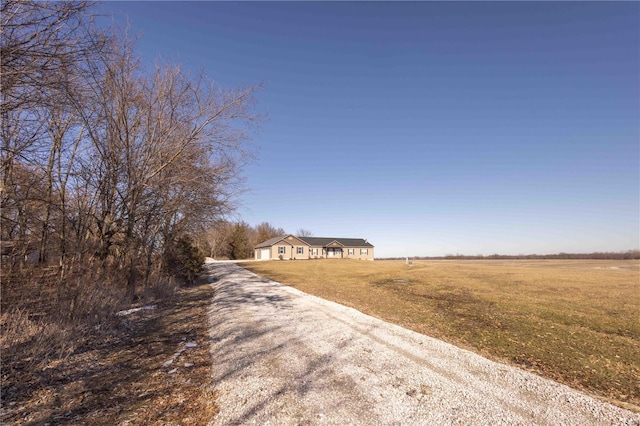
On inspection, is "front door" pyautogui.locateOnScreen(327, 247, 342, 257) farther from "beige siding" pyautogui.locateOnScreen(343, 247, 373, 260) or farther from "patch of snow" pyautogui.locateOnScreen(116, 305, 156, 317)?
"patch of snow" pyautogui.locateOnScreen(116, 305, 156, 317)

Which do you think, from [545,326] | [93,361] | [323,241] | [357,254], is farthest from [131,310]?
[357,254]

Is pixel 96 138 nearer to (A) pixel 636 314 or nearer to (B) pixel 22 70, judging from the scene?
(B) pixel 22 70

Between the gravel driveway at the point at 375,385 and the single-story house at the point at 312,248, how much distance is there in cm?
5005

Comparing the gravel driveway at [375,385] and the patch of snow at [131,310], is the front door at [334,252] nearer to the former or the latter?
the patch of snow at [131,310]

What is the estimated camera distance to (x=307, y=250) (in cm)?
6031

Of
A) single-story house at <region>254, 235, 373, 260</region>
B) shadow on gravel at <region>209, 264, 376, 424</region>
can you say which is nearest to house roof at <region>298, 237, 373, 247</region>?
single-story house at <region>254, 235, 373, 260</region>

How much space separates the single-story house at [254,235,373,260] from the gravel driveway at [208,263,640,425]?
5005 centimetres

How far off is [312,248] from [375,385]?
57021mm

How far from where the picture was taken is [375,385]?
172 inches

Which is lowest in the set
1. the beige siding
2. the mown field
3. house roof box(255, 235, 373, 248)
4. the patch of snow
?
the mown field

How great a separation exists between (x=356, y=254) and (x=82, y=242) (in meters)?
60.7

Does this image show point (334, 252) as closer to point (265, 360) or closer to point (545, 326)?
point (545, 326)

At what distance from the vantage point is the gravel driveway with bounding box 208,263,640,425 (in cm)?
356

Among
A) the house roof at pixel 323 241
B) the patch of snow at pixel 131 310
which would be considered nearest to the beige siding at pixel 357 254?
the house roof at pixel 323 241
